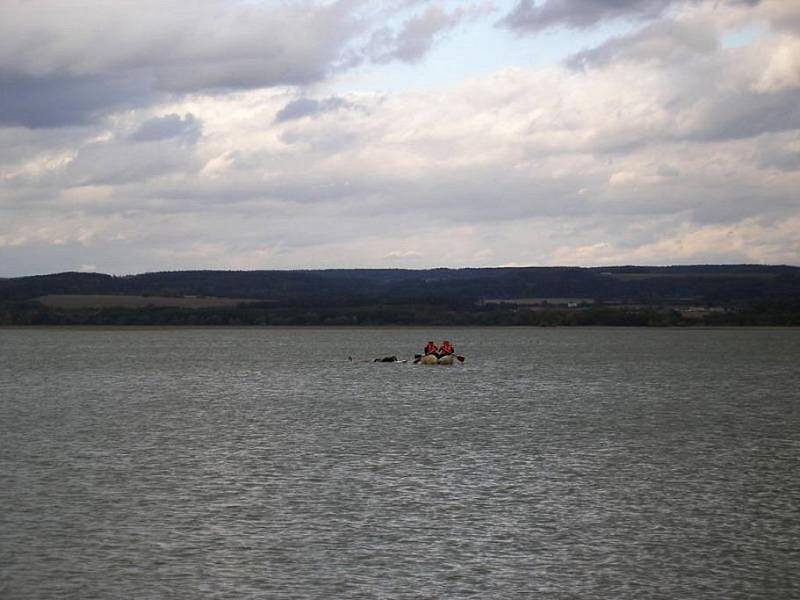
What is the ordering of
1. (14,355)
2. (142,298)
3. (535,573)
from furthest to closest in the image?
1. (142,298)
2. (14,355)
3. (535,573)

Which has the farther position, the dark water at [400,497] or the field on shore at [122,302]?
the field on shore at [122,302]

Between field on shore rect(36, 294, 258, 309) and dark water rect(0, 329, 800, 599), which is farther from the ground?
field on shore rect(36, 294, 258, 309)

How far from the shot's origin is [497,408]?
171ft

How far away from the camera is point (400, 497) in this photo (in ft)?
86.4

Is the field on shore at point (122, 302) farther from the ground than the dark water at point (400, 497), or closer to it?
farther from the ground

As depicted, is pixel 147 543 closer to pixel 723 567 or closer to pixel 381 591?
pixel 381 591

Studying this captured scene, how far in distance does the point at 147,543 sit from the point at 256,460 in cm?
1169

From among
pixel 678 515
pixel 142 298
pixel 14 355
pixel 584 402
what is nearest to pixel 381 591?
pixel 678 515

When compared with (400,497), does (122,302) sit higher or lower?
higher

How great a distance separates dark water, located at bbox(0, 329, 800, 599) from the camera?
62.2ft

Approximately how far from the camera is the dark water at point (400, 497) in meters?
19.0

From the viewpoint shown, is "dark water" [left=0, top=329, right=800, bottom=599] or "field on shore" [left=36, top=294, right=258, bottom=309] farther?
"field on shore" [left=36, top=294, right=258, bottom=309]

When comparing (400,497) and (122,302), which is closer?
(400,497)

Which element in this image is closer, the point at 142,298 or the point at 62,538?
the point at 62,538
